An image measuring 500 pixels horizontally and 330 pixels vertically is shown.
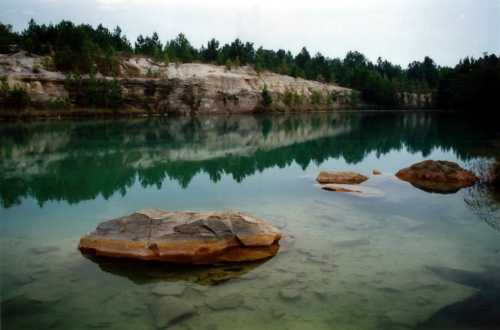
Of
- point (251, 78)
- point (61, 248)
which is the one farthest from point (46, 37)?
point (61, 248)

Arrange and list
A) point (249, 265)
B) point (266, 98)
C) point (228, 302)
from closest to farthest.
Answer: point (228, 302)
point (249, 265)
point (266, 98)

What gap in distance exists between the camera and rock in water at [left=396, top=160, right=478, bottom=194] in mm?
17000

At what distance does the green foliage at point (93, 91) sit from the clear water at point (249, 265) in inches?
1663

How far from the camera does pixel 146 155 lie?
26.4 meters

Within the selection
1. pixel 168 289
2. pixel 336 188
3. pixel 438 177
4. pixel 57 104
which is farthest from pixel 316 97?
pixel 168 289

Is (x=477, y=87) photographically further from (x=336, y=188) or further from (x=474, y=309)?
(x=474, y=309)

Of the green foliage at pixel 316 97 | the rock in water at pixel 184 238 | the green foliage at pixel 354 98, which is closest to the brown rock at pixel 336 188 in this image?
the rock in water at pixel 184 238

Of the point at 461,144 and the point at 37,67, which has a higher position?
the point at 37,67

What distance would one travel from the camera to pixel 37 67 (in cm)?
6241

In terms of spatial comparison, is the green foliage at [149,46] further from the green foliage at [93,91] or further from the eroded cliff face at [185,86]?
the green foliage at [93,91]

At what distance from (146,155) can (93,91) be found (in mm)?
41903

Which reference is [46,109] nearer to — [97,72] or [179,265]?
[97,72]

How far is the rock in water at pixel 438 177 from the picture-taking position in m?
17.0

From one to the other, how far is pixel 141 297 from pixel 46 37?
256ft
